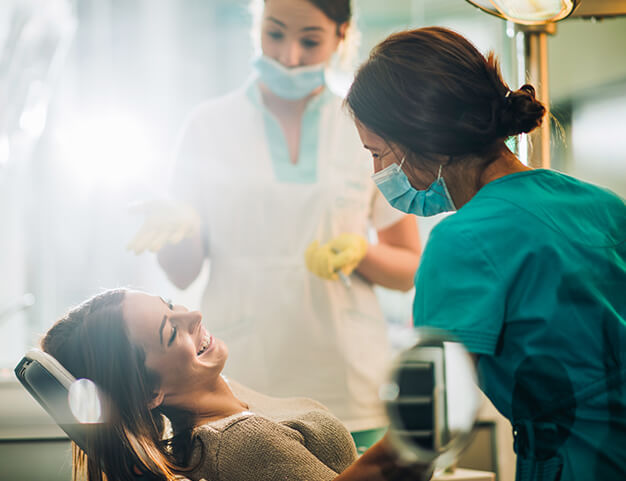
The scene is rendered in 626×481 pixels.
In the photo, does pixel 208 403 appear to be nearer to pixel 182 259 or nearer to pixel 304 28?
pixel 182 259

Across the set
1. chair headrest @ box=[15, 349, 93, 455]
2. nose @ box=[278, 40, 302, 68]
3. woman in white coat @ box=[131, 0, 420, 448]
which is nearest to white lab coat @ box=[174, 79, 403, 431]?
woman in white coat @ box=[131, 0, 420, 448]

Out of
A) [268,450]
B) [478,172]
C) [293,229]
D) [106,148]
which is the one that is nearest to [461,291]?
[478,172]

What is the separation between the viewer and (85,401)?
1.00m

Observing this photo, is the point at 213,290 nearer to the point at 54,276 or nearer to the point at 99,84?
the point at 54,276

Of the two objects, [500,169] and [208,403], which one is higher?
[500,169]

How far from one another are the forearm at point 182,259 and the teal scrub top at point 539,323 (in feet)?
3.18

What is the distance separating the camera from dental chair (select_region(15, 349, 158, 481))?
962mm

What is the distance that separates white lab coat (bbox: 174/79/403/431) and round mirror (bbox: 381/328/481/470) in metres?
0.91

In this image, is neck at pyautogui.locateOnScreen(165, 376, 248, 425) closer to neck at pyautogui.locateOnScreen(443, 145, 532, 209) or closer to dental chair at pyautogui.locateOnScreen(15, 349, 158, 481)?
dental chair at pyautogui.locateOnScreen(15, 349, 158, 481)

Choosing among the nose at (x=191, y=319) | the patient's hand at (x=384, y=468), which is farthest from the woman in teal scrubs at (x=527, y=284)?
the nose at (x=191, y=319)

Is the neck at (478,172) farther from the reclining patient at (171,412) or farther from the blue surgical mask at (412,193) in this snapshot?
the reclining patient at (171,412)

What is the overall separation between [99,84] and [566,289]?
73.1 inches

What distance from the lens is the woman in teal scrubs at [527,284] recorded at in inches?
27.7

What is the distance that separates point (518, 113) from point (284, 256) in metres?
A: 0.92
